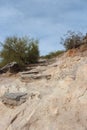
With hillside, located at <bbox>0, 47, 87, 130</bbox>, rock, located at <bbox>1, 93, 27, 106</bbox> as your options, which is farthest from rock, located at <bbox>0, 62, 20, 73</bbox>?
rock, located at <bbox>1, 93, 27, 106</bbox>

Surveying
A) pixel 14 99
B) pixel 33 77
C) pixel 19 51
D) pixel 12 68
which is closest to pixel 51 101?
pixel 14 99

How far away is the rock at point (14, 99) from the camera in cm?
1584

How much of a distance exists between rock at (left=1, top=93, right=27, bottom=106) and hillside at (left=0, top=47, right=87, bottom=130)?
0.05 meters

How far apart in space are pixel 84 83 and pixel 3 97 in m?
3.89

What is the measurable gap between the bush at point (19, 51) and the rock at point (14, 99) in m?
7.26

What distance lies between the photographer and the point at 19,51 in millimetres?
24328

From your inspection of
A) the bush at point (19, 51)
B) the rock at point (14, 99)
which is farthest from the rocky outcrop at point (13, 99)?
the bush at point (19, 51)

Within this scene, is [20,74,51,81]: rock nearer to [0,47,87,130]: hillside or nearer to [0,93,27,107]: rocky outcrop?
[0,47,87,130]: hillside

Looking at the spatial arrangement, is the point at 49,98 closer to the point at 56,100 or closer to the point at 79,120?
the point at 56,100

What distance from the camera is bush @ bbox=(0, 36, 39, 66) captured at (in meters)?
24.1

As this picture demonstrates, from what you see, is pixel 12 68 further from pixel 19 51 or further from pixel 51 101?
pixel 51 101

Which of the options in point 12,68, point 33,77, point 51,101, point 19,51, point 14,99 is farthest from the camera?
point 19,51

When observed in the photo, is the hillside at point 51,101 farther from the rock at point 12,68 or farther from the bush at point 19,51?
the bush at point 19,51

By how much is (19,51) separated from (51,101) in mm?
10087
